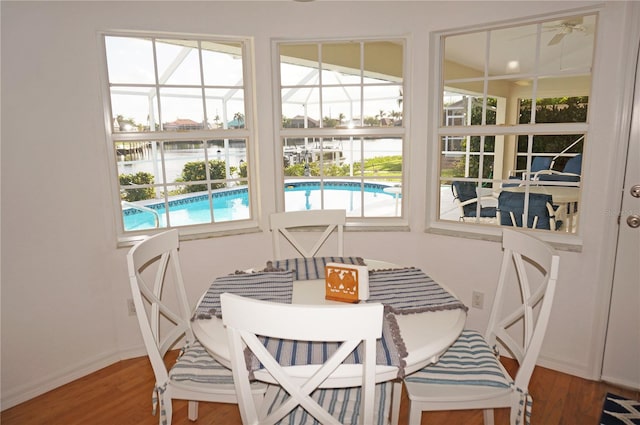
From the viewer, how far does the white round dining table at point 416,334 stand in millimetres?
1269

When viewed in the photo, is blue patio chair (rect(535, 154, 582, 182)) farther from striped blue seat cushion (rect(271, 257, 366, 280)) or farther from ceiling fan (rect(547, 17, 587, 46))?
striped blue seat cushion (rect(271, 257, 366, 280))

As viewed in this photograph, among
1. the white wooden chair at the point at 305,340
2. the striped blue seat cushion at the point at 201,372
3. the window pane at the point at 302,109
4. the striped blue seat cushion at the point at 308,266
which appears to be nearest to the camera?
the white wooden chair at the point at 305,340

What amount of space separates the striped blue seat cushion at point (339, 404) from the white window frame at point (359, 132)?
1.53 meters

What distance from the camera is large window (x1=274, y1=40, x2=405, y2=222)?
2770mm

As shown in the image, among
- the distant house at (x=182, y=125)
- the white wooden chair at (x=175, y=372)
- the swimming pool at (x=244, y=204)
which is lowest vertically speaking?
the white wooden chair at (x=175, y=372)

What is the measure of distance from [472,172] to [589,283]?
94cm

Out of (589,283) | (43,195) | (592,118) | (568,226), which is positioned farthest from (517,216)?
(43,195)

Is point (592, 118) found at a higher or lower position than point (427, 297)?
higher

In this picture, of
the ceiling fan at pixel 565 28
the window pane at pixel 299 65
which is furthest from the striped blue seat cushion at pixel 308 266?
the ceiling fan at pixel 565 28

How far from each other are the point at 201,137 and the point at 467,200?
6.18 feet

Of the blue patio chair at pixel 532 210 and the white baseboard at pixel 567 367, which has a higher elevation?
the blue patio chair at pixel 532 210

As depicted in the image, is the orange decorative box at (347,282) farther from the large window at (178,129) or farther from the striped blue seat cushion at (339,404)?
the large window at (178,129)

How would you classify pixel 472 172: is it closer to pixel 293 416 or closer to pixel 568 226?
pixel 568 226

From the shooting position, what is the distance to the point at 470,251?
263 centimetres
